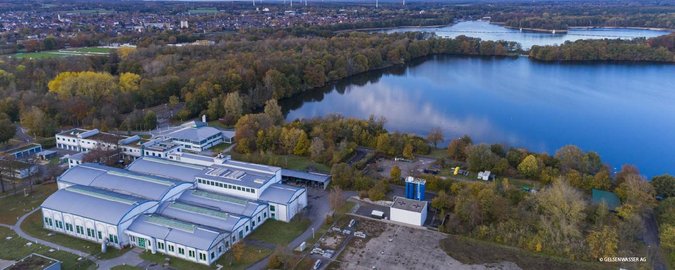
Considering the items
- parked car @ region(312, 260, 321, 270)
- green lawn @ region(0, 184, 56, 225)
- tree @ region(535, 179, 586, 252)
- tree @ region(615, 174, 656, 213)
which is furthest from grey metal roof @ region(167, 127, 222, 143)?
tree @ region(615, 174, 656, 213)

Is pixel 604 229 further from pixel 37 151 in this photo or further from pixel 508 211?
pixel 37 151

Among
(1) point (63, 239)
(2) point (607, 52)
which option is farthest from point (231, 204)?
(2) point (607, 52)

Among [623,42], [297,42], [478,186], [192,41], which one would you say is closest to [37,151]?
[478,186]

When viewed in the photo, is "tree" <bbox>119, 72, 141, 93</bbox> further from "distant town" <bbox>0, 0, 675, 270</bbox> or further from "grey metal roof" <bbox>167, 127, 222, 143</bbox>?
"grey metal roof" <bbox>167, 127, 222, 143</bbox>

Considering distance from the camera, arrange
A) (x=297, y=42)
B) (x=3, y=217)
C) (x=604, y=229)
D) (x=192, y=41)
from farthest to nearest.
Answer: (x=192, y=41) < (x=297, y=42) < (x=3, y=217) < (x=604, y=229)

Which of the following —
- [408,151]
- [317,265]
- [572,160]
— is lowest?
[317,265]

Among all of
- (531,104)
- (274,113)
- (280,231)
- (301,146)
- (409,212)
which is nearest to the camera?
(280,231)

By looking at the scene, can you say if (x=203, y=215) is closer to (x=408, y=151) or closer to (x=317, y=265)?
(x=317, y=265)
